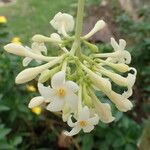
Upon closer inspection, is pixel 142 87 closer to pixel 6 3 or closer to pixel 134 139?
pixel 134 139

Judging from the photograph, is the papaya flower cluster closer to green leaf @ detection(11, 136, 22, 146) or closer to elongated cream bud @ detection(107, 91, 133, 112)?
elongated cream bud @ detection(107, 91, 133, 112)

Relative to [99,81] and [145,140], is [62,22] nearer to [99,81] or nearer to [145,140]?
[99,81]

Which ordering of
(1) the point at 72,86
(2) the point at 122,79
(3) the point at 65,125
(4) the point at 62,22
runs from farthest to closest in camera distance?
1. (3) the point at 65,125
2. (4) the point at 62,22
3. (2) the point at 122,79
4. (1) the point at 72,86

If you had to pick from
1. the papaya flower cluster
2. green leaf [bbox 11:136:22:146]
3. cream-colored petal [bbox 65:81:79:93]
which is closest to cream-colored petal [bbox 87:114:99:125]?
the papaya flower cluster

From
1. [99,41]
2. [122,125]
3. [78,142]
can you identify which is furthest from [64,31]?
[99,41]

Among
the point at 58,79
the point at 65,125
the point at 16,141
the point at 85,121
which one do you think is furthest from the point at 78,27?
the point at 65,125
